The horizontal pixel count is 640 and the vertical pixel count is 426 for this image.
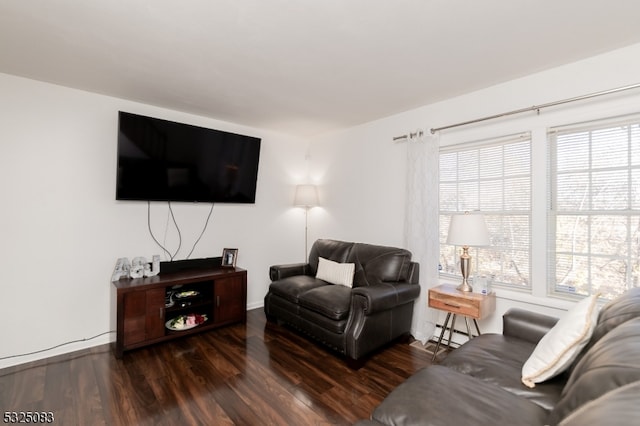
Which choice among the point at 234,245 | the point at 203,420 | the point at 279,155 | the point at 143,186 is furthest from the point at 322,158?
the point at 203,420

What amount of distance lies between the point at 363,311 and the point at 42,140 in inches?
125

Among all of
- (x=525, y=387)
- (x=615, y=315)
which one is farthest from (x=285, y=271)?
(x=615, y=315)

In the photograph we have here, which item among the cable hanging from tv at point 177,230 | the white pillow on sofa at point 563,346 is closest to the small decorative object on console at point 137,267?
the cable hanging from tv at point 177,230

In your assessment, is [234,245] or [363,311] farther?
[234,245]

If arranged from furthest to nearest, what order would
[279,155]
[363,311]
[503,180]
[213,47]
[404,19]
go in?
[279,155], [503,180], [363,311], [213,47], [404,19]

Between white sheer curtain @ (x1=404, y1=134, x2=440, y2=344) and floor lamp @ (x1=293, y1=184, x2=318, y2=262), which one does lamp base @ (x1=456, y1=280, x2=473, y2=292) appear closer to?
white sheer curtain @ (x1=404, y1=134, x2=440, y2=344)

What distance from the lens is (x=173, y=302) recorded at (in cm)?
298

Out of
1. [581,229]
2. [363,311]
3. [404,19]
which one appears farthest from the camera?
[363,311]

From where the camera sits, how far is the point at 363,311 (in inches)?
95.1

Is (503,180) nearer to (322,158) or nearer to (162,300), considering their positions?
(322,158)

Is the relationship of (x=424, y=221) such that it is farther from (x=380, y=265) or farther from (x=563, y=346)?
(x=563, y=346)

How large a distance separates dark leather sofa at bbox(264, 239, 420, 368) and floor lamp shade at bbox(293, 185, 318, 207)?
0.81 meters

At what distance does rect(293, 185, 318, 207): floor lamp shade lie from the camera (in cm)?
410

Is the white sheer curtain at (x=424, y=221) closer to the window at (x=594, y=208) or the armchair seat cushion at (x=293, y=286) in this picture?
the window at (x=594, y=208)
